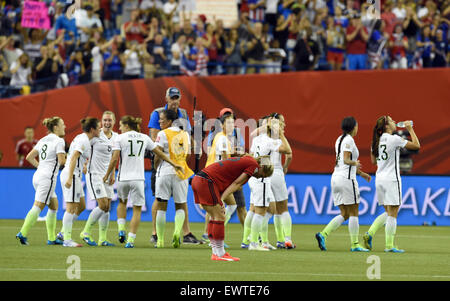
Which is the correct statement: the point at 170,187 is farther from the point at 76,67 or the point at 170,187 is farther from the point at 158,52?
the point at 76,67

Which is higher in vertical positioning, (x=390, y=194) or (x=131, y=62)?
(x=131, y=62)

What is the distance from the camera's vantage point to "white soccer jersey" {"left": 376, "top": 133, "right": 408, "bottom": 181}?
15.5m

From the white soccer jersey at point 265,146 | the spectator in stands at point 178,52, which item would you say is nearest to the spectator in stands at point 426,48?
the spectator in stands at point 178,52

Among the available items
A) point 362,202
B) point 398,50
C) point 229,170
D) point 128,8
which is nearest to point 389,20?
point 398,50

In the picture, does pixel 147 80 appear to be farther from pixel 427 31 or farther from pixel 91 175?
pixel 91 175

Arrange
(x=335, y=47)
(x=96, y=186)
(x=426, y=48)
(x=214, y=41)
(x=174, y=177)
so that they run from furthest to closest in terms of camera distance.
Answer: (x=214, y=41) → (x=335, y=47) → (x=426, y=48) → (x=96, y=186) → (x=174, y=177)

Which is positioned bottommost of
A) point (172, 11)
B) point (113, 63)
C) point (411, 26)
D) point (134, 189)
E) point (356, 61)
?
point (134, 189)

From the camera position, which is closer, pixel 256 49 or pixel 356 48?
pixel 356 48

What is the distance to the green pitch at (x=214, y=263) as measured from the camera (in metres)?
11.3

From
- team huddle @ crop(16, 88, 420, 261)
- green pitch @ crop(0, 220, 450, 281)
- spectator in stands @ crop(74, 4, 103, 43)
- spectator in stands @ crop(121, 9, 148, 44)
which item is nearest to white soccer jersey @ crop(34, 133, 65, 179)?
team huddle @ crop(16, 88, 420, 261)

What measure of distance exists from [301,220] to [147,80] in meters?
6.36

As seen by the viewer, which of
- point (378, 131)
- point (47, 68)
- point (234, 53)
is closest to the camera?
point (378, 131)

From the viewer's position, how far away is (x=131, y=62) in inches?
1069

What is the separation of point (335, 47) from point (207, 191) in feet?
46.9
